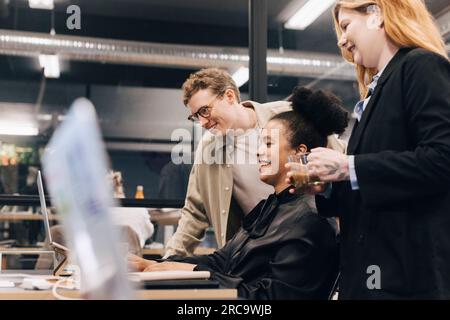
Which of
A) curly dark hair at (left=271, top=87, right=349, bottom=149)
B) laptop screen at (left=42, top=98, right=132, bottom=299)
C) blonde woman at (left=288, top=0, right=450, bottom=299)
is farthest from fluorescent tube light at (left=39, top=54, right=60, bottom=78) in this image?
laptop screen at (left=42, top=98, right=132, bottom=299)

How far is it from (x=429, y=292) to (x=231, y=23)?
4.89m

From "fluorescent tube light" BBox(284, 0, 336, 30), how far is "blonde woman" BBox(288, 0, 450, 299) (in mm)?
3330

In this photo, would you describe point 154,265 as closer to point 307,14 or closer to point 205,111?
point 205,111

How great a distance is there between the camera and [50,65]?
6.65m

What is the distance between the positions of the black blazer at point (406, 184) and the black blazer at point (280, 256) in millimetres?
179

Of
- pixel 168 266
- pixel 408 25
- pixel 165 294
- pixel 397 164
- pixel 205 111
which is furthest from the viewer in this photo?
pixel 205 111

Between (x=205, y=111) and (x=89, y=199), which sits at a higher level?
(x=205, y=111)

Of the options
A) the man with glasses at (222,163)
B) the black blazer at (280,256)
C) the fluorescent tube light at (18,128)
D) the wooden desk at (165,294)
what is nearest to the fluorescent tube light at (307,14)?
the man with glasses at (222,163)

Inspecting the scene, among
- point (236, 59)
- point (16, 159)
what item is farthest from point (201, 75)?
point (16, 159)

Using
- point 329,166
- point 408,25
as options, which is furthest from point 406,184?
point 408,25

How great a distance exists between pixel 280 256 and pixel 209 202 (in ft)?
2.87

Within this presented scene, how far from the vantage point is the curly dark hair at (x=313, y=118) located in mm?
1963

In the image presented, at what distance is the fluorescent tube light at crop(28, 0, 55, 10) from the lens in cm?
513

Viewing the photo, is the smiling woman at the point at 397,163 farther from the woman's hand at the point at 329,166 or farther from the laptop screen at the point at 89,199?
the laptop screen at the point at 89,199
